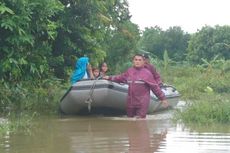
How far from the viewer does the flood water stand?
6.79m

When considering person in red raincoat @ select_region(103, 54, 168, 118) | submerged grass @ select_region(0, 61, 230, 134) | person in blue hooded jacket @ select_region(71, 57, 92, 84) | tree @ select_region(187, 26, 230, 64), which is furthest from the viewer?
tree @ select_region(187, 26, 230, 64)

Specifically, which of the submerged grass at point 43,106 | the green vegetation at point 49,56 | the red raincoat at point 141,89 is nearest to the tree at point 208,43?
the green vegetation at point 49,56

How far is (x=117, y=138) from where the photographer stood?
7875mm

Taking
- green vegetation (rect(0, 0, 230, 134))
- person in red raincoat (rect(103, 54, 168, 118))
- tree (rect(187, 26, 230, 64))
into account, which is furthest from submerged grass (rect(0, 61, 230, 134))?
tree (rect(187, 26, 230, 64))

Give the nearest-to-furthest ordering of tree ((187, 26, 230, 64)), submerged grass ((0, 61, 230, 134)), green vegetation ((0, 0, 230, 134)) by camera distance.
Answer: submerged grass ((0, 61, 230, 134))
green vegetation ((0, 0, 230, 134))
tree ((187, 26, 230, 64))

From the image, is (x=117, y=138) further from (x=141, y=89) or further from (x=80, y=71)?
(x=80, y=71)

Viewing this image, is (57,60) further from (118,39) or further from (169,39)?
(169,39)

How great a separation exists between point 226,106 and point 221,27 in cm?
4120

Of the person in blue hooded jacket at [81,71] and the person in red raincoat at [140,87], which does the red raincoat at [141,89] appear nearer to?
the person in red raincoat at [140,87]

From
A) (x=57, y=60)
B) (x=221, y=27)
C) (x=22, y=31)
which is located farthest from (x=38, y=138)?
(x=221, y=27)

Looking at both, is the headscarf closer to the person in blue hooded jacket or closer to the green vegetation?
the person in blue hooded jacket

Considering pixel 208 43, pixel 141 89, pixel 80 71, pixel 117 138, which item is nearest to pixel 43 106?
pixel 80 71

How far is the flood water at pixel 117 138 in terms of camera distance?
22.3 feet

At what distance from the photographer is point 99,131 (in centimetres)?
885
